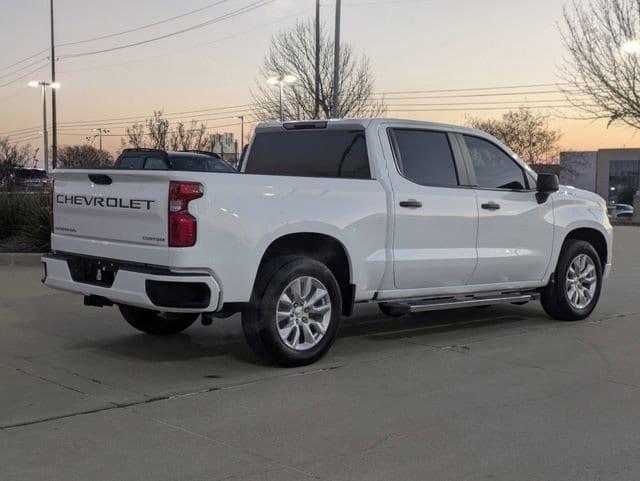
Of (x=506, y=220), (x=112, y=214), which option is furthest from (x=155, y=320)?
(x=506, y=220)

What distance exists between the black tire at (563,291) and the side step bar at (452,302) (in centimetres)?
35

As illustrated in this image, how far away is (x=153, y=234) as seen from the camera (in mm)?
5746

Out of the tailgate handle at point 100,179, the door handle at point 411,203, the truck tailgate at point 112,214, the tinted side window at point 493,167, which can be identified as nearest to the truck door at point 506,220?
the tinted side window at point 493,167

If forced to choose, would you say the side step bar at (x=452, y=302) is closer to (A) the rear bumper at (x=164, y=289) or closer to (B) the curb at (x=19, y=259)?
(A) the rear bumper at (x=164, y=289)

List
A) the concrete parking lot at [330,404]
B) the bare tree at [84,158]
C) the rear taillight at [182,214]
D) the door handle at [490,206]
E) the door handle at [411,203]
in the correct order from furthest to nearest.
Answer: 1. the bare tree at [84,158]
2. the door handle at [490,206]
3. the door handle at [411,203]
4. the rear taillight at [182,214]
5. the concrete parking lot at [330,404]

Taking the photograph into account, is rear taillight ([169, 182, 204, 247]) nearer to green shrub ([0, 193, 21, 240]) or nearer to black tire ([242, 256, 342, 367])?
black tire ([242, 256, 342, 367])

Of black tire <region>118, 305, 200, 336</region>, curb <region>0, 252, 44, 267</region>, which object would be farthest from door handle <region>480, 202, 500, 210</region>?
curb <region>0, 252, 44, 267</region>

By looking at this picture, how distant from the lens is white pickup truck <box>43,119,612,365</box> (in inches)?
225

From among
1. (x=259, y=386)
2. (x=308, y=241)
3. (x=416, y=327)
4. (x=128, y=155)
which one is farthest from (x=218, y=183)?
(x=128, y=155)

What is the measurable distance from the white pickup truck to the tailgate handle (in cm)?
2

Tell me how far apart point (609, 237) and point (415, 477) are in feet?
19.5

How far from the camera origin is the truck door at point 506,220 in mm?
7633

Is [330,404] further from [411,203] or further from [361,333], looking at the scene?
[361,333]

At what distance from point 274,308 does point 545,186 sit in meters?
3.51
